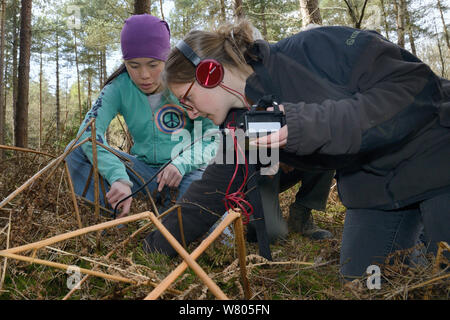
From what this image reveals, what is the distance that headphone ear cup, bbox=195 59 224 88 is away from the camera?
1718 mm

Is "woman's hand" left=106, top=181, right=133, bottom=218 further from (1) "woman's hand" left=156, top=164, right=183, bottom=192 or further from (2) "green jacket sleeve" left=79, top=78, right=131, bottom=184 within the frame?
(1) "woman's hand" left=156, top=164, right=183, bottom=192

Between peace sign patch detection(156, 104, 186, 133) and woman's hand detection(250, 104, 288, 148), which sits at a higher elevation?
peace sign patch detection(156, 104, 186, 133)

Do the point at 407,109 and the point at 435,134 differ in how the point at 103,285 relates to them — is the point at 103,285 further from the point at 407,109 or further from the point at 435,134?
the point at 435,134

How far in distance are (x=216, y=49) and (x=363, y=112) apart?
852 mm

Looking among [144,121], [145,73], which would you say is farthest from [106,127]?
[145,73]

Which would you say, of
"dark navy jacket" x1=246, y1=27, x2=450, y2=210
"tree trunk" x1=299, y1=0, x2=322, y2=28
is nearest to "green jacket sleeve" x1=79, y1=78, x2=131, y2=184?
"dark navy jacket" x1=246, y1=27, x2=450, y2=210

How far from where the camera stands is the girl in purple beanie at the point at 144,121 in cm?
259

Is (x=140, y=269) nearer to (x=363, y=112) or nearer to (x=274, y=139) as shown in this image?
(x=274, y=139)

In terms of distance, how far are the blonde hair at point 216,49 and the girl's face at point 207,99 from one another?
0.05 metres

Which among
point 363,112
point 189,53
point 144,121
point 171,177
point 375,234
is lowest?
point 375,234

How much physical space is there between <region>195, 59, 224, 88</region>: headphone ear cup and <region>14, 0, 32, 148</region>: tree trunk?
906cm

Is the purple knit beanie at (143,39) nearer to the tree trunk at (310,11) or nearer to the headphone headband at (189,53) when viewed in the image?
the headphone headband at (189,53)

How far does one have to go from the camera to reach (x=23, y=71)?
30.8 ft

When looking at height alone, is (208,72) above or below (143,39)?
below
